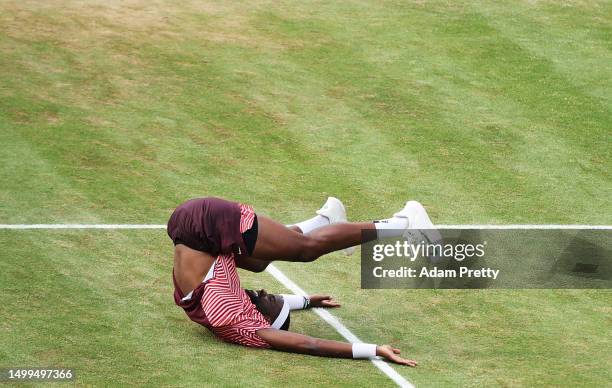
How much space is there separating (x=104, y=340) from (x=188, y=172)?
4.90 metres

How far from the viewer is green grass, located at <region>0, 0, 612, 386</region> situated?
33.4ft

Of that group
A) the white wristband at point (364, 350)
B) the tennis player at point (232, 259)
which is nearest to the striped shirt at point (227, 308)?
the tennis player at point (232, 259)

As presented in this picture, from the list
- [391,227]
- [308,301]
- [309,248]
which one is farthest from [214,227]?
[391,227]

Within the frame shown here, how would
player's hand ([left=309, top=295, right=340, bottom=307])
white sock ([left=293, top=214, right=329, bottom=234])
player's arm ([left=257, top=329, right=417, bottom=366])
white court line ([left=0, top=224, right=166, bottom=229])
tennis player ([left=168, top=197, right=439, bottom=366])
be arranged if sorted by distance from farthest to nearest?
white court line ([left=0, top=224, right=166, bottom=229])
player's hand ([left=309, top=295, right=340, bottom=307])
white sock ([left=293, top=214, right=329, bottom=234])
tennis player ([left=168, top=197, right=439, bottom=366])
player's arm ([left=257, top=329, right=417, bottom=366])

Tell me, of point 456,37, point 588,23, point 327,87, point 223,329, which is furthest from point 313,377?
point 588,23

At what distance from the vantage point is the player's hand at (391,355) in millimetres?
9859

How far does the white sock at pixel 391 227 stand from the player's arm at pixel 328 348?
4.11 feet

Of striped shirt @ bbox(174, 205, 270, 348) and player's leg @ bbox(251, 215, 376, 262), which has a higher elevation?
player's leg @ bbox(251, 215, 376, 262)

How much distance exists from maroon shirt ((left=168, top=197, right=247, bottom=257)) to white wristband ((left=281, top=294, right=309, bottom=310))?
1070 mm

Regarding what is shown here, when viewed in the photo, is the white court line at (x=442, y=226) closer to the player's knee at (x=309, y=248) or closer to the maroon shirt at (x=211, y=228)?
the maroon shirt at (x=211, y=228)

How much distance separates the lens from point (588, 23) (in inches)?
774

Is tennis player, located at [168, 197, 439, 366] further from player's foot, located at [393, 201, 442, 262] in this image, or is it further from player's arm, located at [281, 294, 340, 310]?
player's foot, located at [393, 201, 442, 262]

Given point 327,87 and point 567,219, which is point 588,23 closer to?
point 327,87

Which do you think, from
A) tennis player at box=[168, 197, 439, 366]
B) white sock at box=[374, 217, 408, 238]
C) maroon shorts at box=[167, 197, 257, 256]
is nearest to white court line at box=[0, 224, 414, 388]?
tennis player at box=[168, 197, 439, 366]
